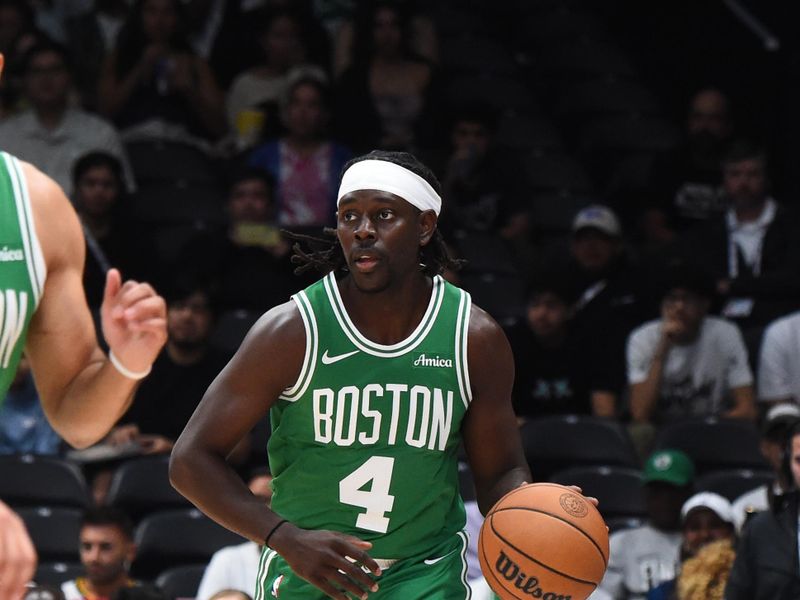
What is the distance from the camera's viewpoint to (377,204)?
401cm

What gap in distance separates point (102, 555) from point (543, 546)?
3.54 m

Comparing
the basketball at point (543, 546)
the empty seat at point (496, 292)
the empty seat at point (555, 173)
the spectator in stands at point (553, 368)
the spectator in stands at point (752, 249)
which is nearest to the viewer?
the basketball at point (543, 546)

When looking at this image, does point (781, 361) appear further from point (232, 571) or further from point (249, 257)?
point (232, 571)

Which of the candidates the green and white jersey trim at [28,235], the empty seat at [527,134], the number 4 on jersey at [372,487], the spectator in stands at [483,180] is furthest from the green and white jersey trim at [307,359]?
the empty seat at [527,134]

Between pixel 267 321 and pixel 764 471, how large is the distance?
16.3 ft

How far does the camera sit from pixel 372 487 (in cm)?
404

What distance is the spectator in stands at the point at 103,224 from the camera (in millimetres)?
9039

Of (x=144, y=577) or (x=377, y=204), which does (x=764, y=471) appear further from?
(x=377, y=204)

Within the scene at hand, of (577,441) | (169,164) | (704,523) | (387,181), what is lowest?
(704,523)

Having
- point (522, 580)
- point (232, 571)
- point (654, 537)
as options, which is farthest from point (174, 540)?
point (522, 580)

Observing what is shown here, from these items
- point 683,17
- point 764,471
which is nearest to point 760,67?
point 683,17

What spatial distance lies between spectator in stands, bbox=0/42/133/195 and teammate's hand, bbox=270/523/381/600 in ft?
20.1

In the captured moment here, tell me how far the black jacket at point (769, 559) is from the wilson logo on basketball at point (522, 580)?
256cm

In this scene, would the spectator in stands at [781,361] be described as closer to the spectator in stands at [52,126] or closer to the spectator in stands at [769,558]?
the spectator in stands at [769,558]
